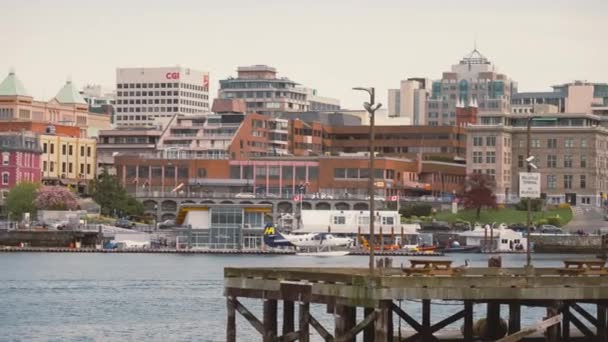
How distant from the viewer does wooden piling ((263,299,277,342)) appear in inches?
2467

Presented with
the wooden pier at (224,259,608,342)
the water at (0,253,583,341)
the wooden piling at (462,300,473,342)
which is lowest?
the water at (0,253,583,341)

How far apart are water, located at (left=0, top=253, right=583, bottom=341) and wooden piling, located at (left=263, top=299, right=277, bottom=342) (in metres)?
22.3

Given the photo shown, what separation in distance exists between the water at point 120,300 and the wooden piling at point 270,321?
22299mm

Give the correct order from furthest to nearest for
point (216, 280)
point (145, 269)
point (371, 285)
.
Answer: point (145, 269), point (216, 280), point (371, 285)

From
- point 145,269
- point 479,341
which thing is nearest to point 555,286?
point 479,341

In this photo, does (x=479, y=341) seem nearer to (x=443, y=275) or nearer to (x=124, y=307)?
(x=443, y=275)

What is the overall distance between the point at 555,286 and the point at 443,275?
3377mm

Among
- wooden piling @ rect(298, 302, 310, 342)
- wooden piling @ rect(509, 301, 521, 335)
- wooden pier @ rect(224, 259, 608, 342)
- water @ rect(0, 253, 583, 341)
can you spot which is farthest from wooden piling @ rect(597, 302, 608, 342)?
water @ rect(0, 253, 583, 341)

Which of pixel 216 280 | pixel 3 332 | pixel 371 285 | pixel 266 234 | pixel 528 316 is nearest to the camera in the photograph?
pixel 371 285

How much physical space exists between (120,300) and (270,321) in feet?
183

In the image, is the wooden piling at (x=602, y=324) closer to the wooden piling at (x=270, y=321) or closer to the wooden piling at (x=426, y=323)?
the wooden piling at (x=426, y=323)

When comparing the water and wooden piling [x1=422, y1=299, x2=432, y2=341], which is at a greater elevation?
wooden piling [x1=422, y1=299, x2=432, y2=341]

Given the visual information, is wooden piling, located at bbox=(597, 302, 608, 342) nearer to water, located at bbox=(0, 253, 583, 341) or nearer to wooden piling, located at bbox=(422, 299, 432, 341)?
wooden piling, located at bbox=(422, 299, 432, 341)

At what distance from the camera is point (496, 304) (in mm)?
68375
